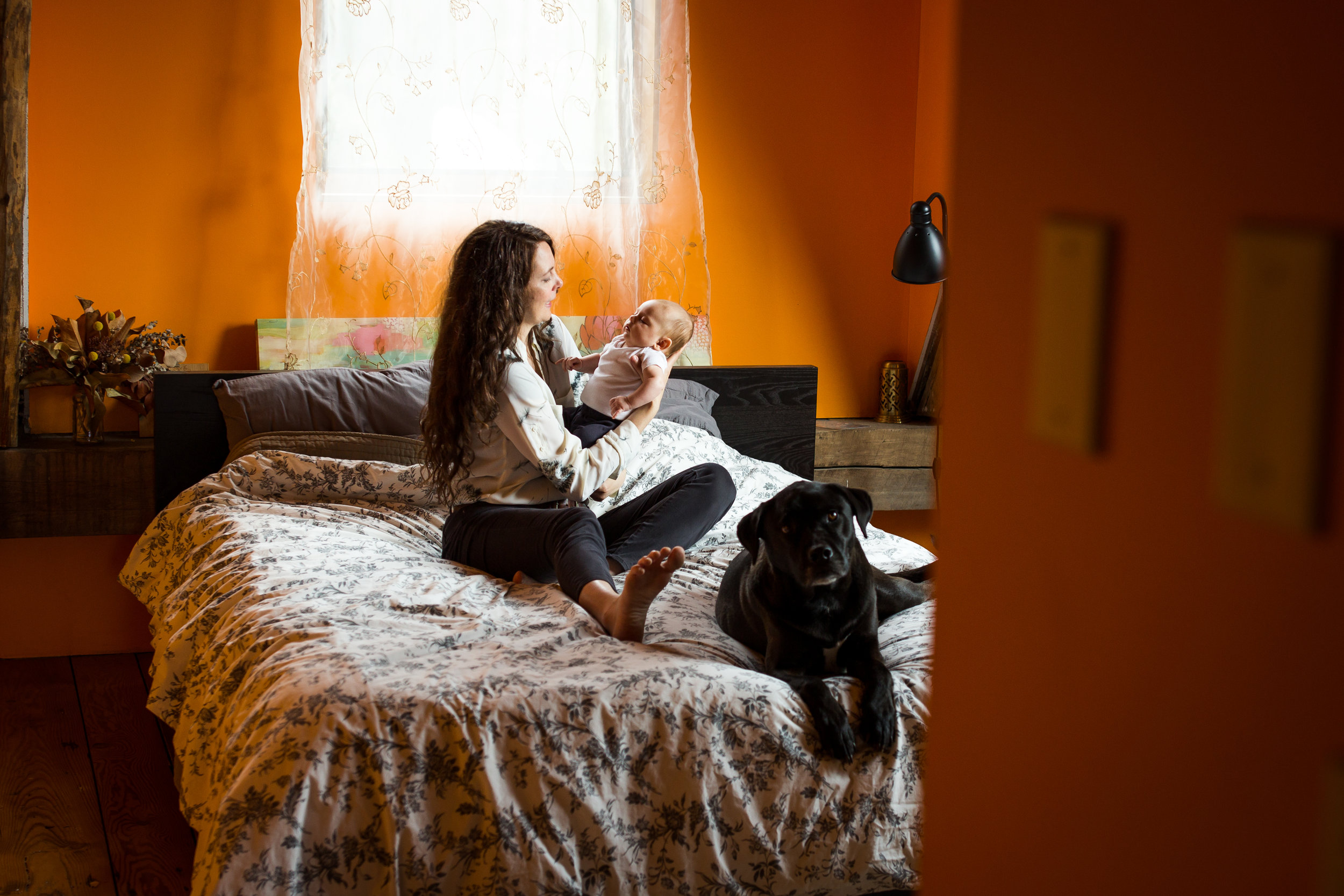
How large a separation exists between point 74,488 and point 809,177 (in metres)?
2.42

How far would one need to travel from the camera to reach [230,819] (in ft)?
4.14

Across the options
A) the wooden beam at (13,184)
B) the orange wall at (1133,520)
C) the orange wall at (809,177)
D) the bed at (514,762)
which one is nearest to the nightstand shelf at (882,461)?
the orange wall at (809,177)

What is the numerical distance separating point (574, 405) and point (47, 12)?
69.9 inches

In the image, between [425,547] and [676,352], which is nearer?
[425,547]

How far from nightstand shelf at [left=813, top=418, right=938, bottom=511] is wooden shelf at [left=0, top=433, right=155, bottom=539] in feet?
6.51

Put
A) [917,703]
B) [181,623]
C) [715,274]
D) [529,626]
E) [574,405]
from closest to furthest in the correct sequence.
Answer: [917,703] → [529,626] → [181,623] → [574,405] → [715,274]

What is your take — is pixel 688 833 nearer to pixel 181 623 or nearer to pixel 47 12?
pixel 181 623

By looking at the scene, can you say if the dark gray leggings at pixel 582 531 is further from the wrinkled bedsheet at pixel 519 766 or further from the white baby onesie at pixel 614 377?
the white baby onesie at pixel 614 377

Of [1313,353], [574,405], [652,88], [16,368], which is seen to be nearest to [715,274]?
[652,88]

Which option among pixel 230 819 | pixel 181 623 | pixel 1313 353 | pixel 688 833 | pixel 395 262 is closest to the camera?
pixel 1313 353

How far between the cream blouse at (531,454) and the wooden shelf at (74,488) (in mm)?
1160

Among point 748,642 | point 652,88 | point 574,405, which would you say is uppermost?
point 652,88

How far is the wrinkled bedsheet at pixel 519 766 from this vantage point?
130 centimetres

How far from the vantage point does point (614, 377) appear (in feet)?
9.12
